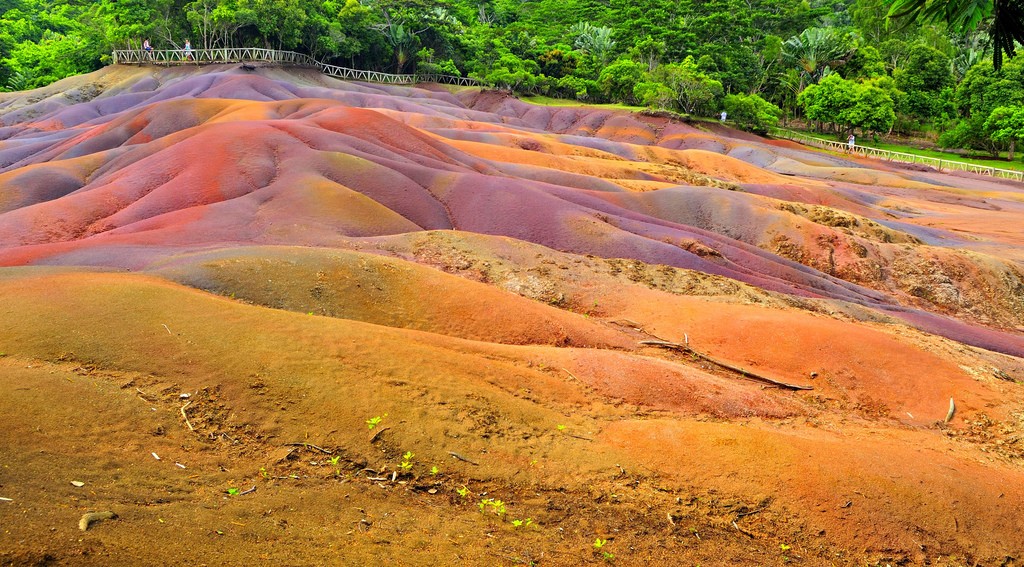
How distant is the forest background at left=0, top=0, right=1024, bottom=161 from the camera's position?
61.6m

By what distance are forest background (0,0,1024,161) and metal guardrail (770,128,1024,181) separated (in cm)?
248

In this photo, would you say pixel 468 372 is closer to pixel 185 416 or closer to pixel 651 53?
pixel 185 416

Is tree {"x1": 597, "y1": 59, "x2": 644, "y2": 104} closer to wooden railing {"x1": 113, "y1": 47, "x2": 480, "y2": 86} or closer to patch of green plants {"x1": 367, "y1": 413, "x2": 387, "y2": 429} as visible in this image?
wooden railing {"x1": 113, "y1": 47, "x2": 480, "y2": 86}

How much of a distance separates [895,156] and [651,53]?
27839mm

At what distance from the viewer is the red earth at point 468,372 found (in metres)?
7.12

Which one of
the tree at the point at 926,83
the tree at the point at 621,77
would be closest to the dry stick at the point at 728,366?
the tree at the point at 621,77

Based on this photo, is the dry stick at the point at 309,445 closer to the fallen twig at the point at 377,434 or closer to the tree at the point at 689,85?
the fallen twig at the point at 377,434

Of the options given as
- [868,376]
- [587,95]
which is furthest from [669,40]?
[868,376]

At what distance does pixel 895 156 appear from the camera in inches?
2259

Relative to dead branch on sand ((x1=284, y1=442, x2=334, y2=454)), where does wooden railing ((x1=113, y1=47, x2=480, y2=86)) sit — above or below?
above

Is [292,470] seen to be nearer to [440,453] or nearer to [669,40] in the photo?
[440,453]

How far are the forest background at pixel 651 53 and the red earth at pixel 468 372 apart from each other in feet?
121

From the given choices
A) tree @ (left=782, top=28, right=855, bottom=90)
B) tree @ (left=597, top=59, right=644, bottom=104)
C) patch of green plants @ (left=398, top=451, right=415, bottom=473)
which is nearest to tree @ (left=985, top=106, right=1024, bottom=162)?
tree @ (left=782, top=28, right=855, bottom=90)

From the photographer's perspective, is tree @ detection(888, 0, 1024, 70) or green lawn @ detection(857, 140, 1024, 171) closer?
tree @ detection(888, 0, 1024, 70)
